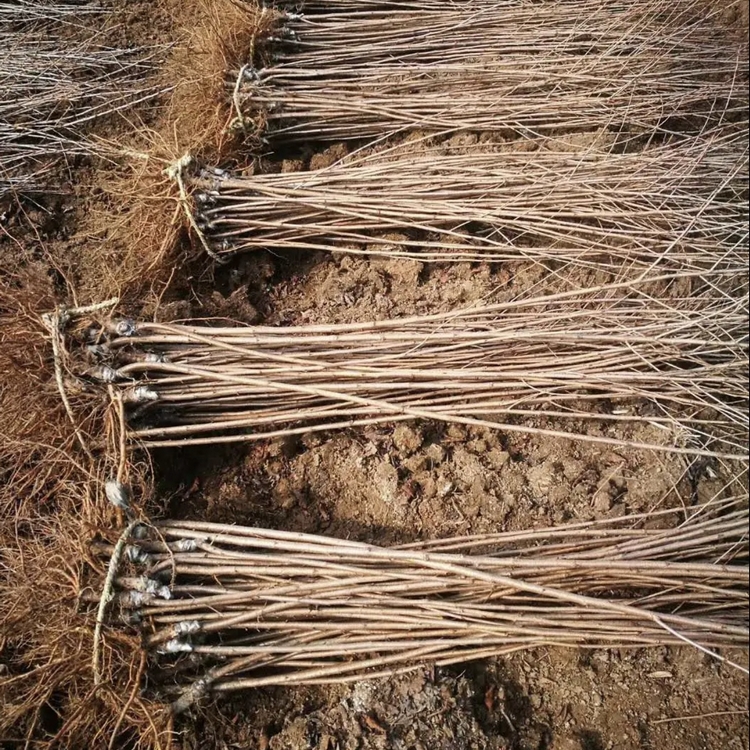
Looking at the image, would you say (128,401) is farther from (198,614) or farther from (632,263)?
(632,263)

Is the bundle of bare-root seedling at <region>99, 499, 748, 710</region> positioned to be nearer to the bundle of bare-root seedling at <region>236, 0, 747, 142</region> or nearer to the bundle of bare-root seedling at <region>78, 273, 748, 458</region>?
the bundle of bare-root seedling at <region>78, 273, 748, 458</region>

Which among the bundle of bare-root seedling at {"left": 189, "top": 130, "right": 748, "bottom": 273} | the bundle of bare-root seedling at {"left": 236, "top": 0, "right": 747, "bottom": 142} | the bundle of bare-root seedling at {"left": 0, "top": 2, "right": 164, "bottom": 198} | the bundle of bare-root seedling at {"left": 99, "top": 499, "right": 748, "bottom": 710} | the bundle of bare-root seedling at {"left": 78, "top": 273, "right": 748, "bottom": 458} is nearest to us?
Answer: the bundle of bare-root seedling at {"left": 99, "top": 499, "right": 748, "bottom": 710}

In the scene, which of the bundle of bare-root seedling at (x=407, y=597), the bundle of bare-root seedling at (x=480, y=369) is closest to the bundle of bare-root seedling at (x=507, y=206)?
the bundle of bare-root seedling at (x=480, y=369)

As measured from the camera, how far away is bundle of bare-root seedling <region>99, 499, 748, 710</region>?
1695 millimetres

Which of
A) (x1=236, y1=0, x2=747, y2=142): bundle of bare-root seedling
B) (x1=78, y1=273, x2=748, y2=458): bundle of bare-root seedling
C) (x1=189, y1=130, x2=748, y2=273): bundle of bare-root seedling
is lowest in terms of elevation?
(x1=78, y1=273, x2=748, y2=458): bundle of bare-root seedling

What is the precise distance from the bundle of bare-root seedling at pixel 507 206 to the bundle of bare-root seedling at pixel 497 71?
0.20 metres

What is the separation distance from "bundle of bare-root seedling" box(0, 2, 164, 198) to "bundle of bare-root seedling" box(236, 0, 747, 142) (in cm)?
70

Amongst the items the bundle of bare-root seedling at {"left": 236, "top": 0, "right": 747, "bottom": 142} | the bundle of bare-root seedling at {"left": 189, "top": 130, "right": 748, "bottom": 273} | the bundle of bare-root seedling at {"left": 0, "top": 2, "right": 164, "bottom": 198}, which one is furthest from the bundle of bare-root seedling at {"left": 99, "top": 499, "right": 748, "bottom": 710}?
the bundle of bare-root seedling at {"left": 0, "top": 2, "right": 164, "bottom": 198}

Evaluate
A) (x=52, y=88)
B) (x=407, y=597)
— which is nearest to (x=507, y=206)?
(x=407, y=597)

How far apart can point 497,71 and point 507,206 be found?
699mm

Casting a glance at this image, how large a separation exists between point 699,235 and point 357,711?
5.63 ft

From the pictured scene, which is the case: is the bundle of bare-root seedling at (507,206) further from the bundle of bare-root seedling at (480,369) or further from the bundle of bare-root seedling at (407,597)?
the bundle of bare-root seedling at (407,597)

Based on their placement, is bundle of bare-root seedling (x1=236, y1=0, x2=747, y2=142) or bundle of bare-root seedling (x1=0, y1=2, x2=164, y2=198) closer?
bundle of bare-root seedling (x1=236, y1=0, x2=747, y2=142)

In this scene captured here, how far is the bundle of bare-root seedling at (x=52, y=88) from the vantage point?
2.84 meters
